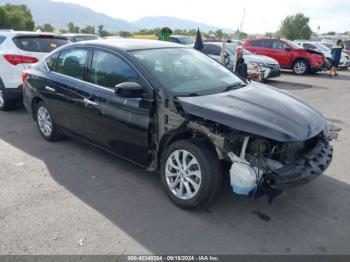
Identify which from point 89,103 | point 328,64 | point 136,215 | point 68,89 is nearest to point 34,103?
point 68,89

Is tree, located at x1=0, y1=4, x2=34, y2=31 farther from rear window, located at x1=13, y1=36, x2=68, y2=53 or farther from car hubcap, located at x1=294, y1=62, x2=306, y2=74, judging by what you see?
rear window, located at x1=13, y1=36, x2=68, y2=53

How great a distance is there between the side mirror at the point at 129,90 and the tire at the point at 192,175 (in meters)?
0.68

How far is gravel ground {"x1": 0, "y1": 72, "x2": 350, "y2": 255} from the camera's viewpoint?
2893 mm

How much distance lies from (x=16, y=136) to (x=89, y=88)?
2.21 metres

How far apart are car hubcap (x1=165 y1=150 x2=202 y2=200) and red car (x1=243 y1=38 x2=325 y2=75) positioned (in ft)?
46.2

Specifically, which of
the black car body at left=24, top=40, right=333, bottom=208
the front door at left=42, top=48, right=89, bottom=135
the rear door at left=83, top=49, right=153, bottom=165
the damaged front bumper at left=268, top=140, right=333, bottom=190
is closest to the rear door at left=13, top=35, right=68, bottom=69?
the front door at left=42, top=48, right=89, bottom=135

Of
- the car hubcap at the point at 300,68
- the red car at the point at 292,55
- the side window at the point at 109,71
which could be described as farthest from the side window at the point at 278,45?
the side window at the point at 109,71

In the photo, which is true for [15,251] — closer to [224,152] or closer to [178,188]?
[178,188]

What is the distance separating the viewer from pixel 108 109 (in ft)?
13.0

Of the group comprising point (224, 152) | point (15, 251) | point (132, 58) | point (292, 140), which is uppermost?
point (132, 58)

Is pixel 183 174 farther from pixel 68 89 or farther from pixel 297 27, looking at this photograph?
pixel 297 27

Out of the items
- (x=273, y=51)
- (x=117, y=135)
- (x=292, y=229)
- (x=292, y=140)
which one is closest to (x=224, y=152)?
(x=292, y=140)

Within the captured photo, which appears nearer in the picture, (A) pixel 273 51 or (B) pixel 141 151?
(B) pixel 141 151

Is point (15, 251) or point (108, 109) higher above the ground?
point (108, 109)
